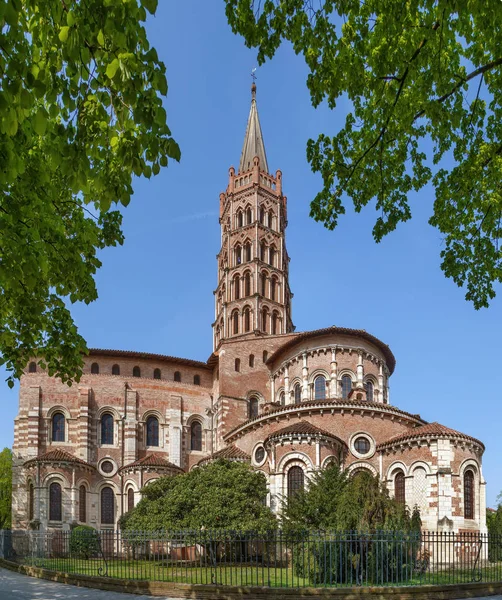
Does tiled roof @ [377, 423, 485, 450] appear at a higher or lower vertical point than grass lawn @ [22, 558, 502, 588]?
higher

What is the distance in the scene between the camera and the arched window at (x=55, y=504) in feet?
123

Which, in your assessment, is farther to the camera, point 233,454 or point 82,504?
point 82,504

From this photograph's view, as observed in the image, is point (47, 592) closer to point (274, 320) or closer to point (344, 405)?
point (344, 405)

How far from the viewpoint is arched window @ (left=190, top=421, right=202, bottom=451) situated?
149 feet

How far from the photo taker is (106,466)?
42.0 m

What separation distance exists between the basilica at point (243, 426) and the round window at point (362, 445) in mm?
56

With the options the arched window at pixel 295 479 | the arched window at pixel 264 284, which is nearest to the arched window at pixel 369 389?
the arched window at pixel 295 479

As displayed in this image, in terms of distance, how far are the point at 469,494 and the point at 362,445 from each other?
19.1 ft

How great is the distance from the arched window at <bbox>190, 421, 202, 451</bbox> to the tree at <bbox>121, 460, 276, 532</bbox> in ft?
43.9

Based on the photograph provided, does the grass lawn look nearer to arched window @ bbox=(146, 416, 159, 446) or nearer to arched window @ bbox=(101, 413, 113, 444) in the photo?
arched window @ bbox=(101, 413, 113, 444)

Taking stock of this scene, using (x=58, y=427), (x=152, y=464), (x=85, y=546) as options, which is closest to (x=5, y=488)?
(x=58, y=427)

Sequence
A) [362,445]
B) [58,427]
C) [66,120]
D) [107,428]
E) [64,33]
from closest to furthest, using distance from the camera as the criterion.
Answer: [64,33], [66,120], [362,445], [58,427], [107,428]

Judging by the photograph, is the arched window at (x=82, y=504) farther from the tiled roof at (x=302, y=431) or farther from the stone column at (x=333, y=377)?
the stone column at (x=333, y=377)

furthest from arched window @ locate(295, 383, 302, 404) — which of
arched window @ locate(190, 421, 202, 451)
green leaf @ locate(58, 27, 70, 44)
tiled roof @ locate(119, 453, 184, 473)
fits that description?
green leaf @ locate(58, 27, 70, 44)
